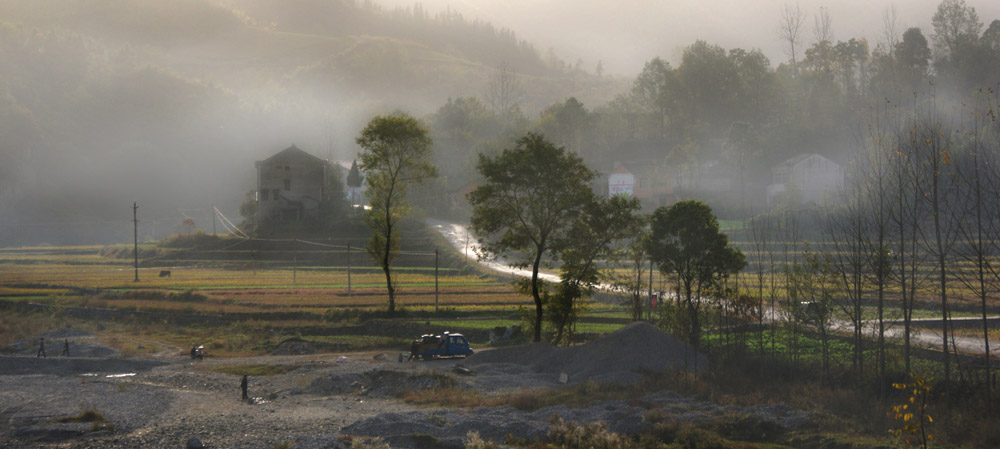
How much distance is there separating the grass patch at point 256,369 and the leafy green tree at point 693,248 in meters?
18.4

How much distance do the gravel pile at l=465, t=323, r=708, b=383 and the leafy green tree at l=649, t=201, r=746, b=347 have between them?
147 cm

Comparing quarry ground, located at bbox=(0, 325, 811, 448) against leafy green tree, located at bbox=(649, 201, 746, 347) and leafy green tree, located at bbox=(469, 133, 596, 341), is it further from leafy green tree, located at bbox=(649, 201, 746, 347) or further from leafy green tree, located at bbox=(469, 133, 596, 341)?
leafy green tree, located at bbox=(469, 133, 596, 341)

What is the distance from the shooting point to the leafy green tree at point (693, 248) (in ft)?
117

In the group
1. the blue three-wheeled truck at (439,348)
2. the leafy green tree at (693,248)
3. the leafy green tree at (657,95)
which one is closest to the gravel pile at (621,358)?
the leafy green tree at (693,248)

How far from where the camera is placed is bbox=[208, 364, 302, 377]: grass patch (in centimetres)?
3788

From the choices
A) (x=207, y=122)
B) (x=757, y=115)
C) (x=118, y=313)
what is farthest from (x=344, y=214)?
(x=207, y=122)

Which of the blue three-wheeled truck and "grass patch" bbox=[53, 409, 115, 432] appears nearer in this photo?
"grass patch" bbox=[53, 409, 115, 432]

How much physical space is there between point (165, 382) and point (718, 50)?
11366cm

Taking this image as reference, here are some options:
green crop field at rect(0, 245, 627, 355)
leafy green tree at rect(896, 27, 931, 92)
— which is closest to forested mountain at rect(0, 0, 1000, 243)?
leafy green tree at rect(896, 27, 931, 92)

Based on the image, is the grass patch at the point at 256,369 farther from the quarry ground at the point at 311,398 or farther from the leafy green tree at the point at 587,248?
the leafy green tree at the point at 587,248

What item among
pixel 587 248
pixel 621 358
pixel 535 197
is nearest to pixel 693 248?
pixel 621 358

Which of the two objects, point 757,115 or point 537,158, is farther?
point 757,115

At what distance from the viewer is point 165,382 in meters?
35.7

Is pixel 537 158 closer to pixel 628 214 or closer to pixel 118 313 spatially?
pixel 628 214
